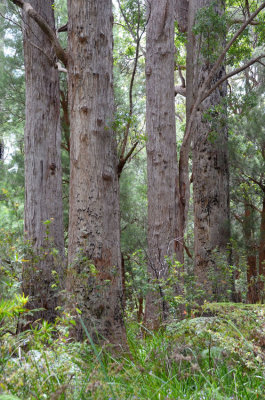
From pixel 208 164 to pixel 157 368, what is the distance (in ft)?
17.5

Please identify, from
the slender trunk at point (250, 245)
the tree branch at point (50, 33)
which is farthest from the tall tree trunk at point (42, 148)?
the slender trunk at point (250, 245)

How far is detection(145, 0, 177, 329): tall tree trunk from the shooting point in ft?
21.5

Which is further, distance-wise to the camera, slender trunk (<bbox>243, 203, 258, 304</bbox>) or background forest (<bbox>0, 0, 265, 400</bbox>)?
slender trunk (<bbox>243, 203, 258, 304</bbox>)

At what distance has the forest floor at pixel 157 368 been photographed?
83.7 inches

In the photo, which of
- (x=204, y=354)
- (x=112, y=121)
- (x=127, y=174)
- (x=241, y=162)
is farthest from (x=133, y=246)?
(x=204, y=354)

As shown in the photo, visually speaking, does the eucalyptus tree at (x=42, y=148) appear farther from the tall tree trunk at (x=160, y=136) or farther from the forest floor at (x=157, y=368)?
the forest floor at (x=157, y=368)

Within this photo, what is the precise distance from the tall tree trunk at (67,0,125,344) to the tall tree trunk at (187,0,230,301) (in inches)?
128

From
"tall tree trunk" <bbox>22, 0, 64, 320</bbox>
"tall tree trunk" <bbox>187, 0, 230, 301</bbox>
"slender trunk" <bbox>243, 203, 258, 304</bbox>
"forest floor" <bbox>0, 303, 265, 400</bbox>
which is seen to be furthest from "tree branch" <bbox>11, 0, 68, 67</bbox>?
"slender trunk" <bbox>243, 203, 258, 304</bbox>

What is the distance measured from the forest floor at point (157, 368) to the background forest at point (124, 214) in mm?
15

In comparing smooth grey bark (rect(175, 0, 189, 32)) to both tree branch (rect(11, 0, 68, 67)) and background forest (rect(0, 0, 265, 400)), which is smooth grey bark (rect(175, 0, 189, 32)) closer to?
background forest (rect(0, 0, 265, 400))

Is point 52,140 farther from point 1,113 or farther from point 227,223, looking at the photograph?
point 1,113

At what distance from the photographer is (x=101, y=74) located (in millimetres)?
4242

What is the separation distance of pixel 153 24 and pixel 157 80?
1.00 metres

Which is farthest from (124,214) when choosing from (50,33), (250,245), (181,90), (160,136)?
(50,33)
